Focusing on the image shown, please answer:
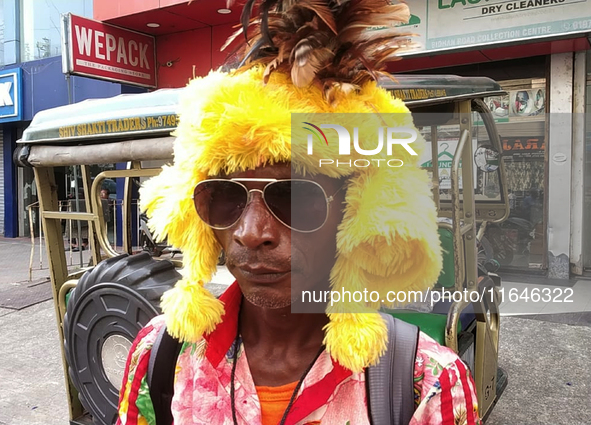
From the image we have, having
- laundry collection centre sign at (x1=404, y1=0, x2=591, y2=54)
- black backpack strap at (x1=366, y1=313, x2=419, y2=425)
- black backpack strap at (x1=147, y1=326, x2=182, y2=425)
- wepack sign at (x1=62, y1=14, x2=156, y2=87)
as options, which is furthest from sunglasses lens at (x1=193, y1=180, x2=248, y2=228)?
wepack sign at (x1=62, y1=14, x2=156, y2=87)

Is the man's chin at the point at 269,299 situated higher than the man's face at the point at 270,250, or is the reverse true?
the man's face at the point at 270,250

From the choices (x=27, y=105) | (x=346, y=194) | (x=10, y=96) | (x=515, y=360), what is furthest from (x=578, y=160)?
(x=10, y=96)

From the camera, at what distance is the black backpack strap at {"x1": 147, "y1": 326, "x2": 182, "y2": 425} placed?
1443 millimetres

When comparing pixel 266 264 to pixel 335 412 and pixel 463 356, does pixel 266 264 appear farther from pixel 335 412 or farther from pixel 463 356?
pixel 463 356

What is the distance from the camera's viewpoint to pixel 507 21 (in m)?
7.04

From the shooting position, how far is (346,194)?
52.8 inches

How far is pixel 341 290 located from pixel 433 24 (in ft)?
23.5

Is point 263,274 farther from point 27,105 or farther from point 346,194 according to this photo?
point 27,105

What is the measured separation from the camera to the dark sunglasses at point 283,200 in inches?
50.0

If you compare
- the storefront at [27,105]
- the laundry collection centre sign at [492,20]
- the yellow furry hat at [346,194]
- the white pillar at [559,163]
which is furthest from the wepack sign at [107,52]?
the yellow furry hat at [346,194]

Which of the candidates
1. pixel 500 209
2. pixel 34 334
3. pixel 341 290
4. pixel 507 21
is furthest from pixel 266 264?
pixel 507 21

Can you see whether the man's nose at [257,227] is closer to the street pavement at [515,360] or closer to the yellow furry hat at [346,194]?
the yellow furry hat at [346,194]

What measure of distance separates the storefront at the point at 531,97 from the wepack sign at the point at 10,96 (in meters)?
10.2

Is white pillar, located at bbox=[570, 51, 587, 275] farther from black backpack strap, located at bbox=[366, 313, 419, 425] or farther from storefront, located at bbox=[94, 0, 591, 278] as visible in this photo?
black backpack strap, located at bbox=[366, 313, 419, 425]
